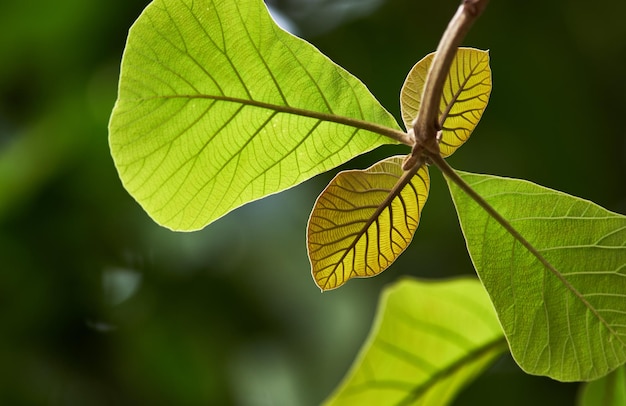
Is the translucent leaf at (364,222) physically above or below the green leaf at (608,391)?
above

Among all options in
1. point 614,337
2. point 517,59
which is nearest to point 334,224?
point 614,337

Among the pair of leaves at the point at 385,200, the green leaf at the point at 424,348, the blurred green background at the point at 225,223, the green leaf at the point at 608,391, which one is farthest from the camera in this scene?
the blurred green background at the point at 225,223

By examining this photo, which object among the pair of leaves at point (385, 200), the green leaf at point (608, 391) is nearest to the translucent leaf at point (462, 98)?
the pair of leaves at point (385, 200)

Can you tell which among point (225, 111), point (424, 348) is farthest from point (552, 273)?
point (424, 348)

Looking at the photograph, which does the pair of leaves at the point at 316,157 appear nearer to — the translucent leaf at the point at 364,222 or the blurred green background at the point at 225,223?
the translucent leaf at the point at 364,222

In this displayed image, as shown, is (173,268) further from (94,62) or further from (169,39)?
(169,39)

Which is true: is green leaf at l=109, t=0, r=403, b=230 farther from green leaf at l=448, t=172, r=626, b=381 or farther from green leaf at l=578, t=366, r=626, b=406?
green leaf at l=578, t=366, r=626, b=406
